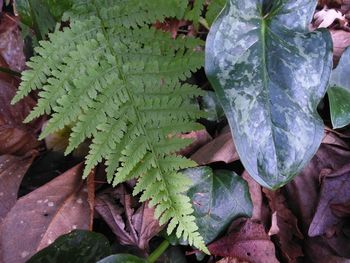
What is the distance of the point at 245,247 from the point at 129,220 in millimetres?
296

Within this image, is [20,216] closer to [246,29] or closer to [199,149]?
[199,149]

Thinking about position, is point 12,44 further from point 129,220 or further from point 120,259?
point 120,259

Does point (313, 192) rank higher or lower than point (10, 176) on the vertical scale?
lower

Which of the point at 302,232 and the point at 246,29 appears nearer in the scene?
the point at 246,29

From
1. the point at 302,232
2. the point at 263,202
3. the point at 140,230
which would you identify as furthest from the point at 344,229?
the point at 140,230

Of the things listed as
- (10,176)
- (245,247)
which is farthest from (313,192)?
(10,176)

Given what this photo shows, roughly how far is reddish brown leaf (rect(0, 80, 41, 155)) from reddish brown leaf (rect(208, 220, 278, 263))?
2.07ft

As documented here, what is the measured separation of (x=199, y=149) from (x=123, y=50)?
34cm

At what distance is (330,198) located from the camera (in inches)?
47.9

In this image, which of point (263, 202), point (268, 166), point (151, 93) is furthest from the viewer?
point (263, 202)

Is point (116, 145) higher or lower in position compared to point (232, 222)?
higher

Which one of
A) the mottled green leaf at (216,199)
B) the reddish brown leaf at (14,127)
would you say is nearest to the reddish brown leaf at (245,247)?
the mottled green leaf at (216,199)

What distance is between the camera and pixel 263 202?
50.1 inches

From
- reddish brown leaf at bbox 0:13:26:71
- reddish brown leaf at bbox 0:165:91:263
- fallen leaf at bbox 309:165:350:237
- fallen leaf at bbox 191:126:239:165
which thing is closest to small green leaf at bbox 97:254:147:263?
reddish brown leaf at bbox 0:165:91:263
